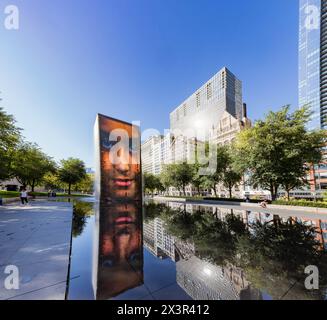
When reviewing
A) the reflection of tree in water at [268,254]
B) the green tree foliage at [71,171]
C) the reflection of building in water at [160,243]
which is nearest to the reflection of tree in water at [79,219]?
the reflection of building in water at [160,243]

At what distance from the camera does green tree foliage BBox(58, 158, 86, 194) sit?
1729 inches

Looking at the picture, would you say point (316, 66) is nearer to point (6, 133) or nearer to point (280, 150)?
point (280, 150)

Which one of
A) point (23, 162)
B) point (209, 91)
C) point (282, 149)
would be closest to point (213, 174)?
point (282, 149)

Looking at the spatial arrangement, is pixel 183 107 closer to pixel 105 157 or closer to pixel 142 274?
pixel 105 157

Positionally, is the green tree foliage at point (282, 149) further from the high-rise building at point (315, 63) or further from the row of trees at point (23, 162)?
the high-rise building at point (315, 63)

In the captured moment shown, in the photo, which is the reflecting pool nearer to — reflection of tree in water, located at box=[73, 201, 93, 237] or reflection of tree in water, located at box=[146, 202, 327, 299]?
reflection of tree in water, located at box=[146, 202, 327, 299]

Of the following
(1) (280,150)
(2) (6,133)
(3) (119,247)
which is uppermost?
(2) (6,133)

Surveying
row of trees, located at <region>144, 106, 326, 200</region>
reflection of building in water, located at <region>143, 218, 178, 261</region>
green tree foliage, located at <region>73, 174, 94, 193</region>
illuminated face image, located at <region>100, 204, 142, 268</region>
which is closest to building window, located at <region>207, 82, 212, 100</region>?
green tree foliage, located at <region>73, 174, 94, 193</region>

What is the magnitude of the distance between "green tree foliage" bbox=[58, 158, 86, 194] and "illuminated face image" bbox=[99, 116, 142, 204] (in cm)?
2530

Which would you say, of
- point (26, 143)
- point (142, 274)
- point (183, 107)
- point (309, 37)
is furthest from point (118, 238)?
point (183, 107)

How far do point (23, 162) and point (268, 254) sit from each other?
33.4 meters

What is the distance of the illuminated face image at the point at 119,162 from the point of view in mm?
24281

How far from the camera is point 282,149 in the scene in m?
18.4

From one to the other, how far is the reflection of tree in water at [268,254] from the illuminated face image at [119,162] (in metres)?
17.5
